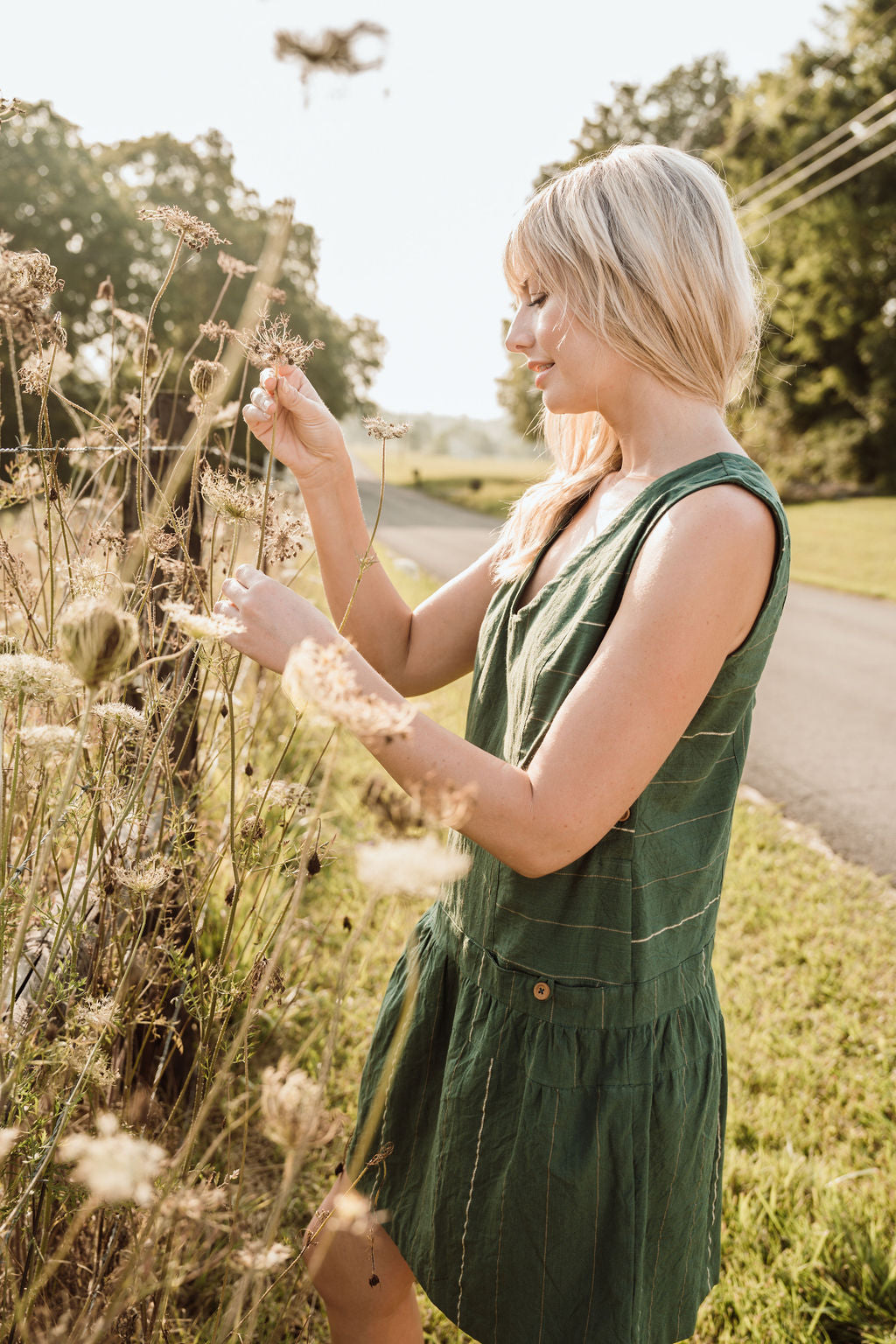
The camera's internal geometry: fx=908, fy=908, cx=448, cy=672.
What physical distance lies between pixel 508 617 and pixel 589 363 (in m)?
0.42

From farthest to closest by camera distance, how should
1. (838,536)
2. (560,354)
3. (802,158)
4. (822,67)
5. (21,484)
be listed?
(822,67) → (802,158) → (838,536) → (21,484) → (560,354)

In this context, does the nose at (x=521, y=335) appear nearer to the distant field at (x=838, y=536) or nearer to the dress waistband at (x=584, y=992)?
the dress waistband at (x=584, y=992)

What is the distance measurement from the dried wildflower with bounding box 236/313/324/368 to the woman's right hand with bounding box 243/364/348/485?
0.18m

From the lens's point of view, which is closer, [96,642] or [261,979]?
[96,642]

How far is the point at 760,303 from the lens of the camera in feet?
5.18

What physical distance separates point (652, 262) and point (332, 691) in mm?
890

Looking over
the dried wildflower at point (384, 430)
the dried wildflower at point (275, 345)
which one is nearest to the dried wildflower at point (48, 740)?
the dried wildflower at point (275, 345)

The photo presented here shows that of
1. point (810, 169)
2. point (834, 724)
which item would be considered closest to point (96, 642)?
point (834, 724)

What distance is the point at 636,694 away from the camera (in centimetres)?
108

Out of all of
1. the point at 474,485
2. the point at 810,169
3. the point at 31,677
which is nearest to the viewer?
the point at 31,677

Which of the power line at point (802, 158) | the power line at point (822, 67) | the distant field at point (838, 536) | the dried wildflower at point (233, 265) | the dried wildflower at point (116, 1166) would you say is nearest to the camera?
the dried wildflower at point (116, 1166)

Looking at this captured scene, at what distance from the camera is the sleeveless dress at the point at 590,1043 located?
1.25 metres

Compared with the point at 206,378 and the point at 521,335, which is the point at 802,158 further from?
the point at 206,378

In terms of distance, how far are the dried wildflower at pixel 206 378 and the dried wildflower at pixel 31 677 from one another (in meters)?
0.46
